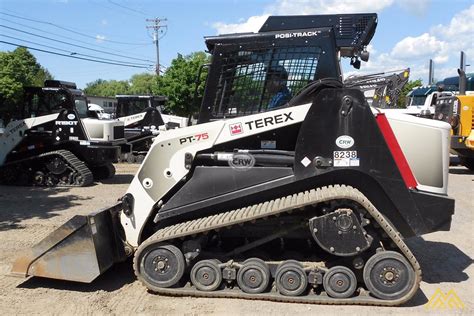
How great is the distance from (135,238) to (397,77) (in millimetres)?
3533

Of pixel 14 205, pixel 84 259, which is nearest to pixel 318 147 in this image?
pixel 84 259

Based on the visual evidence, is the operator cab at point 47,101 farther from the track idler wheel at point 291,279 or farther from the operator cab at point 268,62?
the track idler wheel at point 291,279

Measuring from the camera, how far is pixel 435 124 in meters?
4.89

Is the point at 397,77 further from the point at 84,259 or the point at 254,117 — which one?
the point at 84,259

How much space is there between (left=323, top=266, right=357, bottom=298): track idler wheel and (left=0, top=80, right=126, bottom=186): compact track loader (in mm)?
8966

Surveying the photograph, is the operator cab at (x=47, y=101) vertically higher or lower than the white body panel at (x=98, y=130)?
higher

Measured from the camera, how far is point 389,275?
4.52 metres

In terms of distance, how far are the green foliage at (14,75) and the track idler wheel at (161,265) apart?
24302 millimetres

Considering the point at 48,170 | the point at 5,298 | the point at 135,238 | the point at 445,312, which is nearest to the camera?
the point at 445,312

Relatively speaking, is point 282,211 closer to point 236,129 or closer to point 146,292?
point 236,129

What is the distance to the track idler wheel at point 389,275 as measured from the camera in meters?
4.51

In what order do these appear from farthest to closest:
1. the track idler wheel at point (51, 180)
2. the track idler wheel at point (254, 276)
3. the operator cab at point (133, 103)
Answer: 1. the operator cab at point (133, 103)
2. the track idler wheel at point (51, 180)
3. the track idler wheel at point (254, 276)

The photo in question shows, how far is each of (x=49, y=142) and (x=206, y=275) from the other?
913 cm

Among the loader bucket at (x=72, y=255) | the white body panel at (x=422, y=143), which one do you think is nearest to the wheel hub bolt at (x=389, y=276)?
the white body panel at (x=422, y=143)
